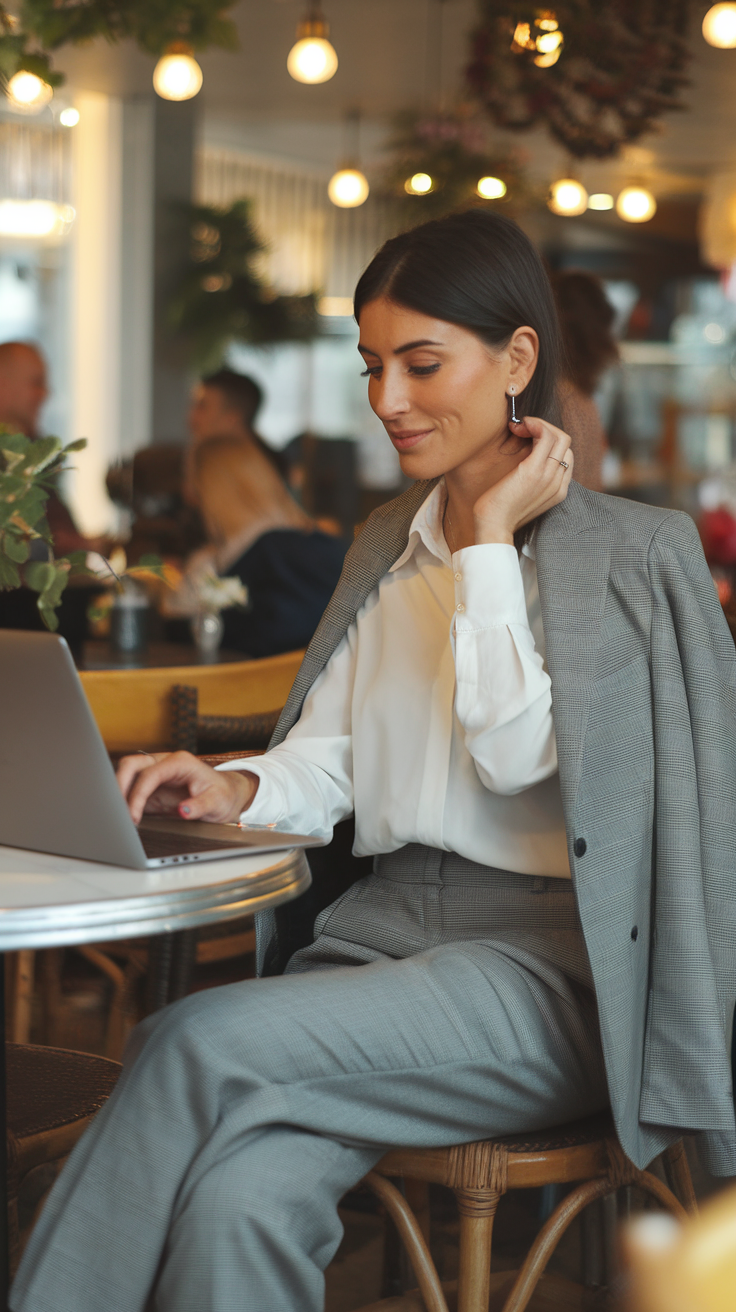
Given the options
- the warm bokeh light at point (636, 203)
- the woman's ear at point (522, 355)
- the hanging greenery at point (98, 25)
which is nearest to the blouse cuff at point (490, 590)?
the woman's ear at point (522, 355)

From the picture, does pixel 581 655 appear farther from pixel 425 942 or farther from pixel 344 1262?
pixel 344 1262

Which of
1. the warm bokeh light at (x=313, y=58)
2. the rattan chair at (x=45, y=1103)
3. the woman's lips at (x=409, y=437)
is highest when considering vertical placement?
the warm bokeh light at (x=313, y=58)

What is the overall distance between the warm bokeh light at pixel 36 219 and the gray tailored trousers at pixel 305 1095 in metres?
7.76

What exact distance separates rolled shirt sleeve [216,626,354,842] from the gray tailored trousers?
0.18 metres

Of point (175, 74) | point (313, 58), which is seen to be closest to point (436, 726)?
point (175, 74)

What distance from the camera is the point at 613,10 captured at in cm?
407

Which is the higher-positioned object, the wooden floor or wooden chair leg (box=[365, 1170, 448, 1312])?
wooden chair leg (box=[365, 1170, 448, 1312])

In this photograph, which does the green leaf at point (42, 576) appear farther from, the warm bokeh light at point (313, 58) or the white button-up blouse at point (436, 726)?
the warm bokeh light at point (313, 58)

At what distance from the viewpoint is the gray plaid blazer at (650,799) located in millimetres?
1444

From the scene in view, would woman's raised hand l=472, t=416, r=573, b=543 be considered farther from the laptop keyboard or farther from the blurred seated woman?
the blurred seated woman

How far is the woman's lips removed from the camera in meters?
1.61

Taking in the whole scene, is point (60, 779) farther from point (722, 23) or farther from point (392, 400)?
point (722, 23)

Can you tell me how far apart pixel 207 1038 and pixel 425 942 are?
1.21 ft

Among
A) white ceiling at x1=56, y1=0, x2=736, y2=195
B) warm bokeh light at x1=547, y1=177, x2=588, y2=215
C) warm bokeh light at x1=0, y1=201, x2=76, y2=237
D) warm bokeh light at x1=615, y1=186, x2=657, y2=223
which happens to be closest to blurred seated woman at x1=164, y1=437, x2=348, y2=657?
white ceiling at x1=56, y1=0, x2=736, y2=195
